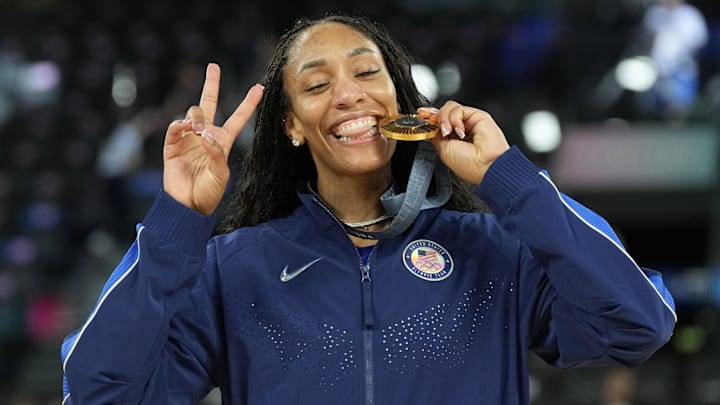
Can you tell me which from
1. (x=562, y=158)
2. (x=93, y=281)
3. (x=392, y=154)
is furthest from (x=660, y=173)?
(x=392, y=154)

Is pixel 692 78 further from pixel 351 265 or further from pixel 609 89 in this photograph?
pixel 351 265

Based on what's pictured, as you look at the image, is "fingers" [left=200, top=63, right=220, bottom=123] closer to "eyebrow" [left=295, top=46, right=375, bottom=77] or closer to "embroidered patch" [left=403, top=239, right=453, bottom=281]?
"eyebrow" [left=295, top=46, right=375, bottom=77]

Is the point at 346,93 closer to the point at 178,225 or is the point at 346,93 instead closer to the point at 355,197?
the point at 355,197

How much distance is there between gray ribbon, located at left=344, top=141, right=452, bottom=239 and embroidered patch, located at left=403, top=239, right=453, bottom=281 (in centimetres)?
6

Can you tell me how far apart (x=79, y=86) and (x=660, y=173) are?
214 inches

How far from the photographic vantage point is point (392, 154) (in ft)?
10.2

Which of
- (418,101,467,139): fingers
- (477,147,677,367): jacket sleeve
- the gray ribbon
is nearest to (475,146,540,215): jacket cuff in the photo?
(477,147,677,367): jacket sleeve

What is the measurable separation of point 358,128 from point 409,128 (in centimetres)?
17

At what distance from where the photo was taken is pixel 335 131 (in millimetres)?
3021

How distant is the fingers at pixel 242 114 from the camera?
2.76 metres

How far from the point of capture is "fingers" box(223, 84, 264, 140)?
9.05 feet

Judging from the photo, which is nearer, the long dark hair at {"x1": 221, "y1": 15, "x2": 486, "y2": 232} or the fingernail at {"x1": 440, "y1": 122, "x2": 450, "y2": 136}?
the fingernail at {"x1": 440, "y1": 122, "x2": 450, "y2": 136}

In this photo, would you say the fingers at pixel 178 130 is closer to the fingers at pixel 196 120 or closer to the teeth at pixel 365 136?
the fingers at pixel 196 120

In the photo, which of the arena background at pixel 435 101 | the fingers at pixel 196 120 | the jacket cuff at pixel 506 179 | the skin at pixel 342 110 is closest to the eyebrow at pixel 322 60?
the skin at pixel 342 110
